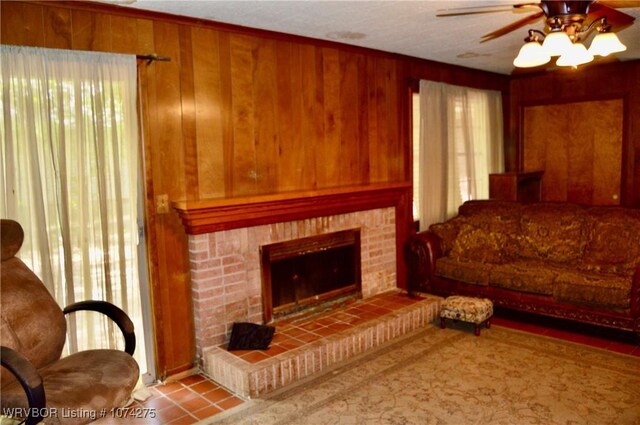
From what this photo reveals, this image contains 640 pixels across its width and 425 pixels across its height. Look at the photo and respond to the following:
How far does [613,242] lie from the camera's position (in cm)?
437

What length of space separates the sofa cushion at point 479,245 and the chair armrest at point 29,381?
146 inches

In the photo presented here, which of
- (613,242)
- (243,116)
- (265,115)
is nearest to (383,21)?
(265,115)

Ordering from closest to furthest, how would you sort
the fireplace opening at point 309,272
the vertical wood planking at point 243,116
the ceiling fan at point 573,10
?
the ceiling fan at point 573,10 → the vertical wood planking at point 243,116 → the fireplace opening at point 309,272

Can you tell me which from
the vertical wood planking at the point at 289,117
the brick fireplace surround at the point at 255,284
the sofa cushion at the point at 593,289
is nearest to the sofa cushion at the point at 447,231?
the brick fireplace surround at the point at 255,284

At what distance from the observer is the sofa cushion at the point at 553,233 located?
15.1ft

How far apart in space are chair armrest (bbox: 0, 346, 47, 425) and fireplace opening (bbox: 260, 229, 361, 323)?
6.49ft

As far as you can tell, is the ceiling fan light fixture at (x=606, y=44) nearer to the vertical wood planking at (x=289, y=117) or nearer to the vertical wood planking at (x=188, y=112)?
the vertical wood planking at (x=289, y=117)

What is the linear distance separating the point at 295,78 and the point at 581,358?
2.98 m

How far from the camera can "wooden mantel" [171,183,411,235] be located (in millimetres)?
3385

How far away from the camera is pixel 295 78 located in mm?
4047

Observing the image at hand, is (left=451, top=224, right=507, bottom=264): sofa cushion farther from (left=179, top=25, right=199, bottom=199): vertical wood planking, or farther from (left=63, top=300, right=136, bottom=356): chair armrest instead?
(left=63, top=300, right=136, bottom=356): chair armrest

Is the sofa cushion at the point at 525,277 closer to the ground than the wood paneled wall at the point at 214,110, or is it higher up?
closer to the ground

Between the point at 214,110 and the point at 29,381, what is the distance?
7.04 feet

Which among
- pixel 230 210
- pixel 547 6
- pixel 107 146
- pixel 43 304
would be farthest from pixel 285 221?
pixel 547 6
